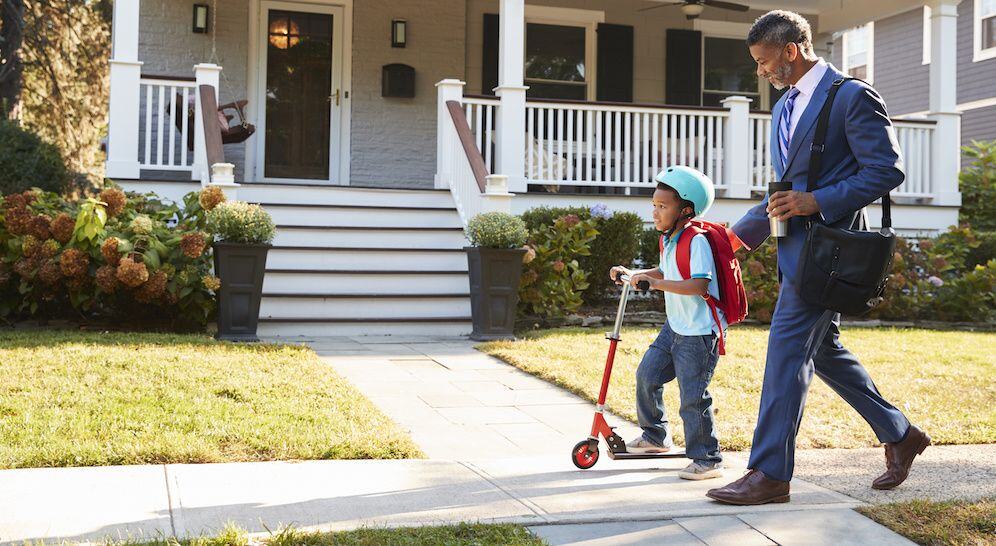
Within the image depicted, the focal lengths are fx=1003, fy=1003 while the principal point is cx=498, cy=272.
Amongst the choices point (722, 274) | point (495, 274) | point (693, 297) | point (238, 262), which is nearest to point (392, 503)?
point (693, 297)

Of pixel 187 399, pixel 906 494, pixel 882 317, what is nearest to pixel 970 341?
pixel 882 317

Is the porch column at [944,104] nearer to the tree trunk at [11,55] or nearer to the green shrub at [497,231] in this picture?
the green shrub at [497,231]

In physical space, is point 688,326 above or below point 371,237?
below

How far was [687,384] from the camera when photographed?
3.92 metres

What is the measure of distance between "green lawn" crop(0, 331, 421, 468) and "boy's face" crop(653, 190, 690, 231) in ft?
4.86

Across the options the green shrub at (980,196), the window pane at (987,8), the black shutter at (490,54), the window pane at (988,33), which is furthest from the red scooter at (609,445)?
the window pane at (987,8)

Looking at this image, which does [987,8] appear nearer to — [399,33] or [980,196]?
[980,196]

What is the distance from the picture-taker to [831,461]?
175 inches

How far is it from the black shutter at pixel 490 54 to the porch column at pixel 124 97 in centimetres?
448

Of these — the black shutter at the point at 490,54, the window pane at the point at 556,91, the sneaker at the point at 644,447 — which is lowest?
the sneaker at the point at 644,447

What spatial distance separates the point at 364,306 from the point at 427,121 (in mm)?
4136

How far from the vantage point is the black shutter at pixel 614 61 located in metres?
13.0

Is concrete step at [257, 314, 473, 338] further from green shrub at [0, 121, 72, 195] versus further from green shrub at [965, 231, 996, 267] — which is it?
green shrub at [965, 231, 996, 267]

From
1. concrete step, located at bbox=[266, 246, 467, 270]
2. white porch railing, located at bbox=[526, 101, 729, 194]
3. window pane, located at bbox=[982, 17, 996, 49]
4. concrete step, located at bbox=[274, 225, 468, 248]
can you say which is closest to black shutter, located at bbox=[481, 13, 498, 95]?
white porch railing, located at bbox=[526, 101, 729, 194]
